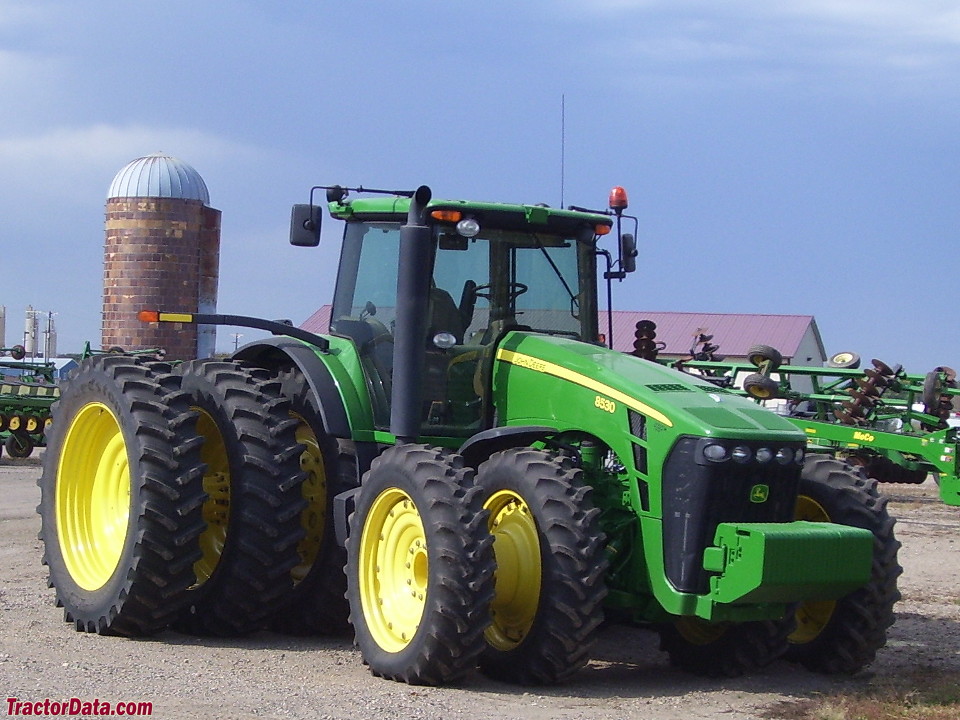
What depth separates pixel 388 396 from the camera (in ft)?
26.4

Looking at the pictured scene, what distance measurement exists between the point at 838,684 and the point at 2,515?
11071 mm

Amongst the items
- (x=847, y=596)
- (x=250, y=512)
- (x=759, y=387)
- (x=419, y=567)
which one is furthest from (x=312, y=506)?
(x=759, y=387)

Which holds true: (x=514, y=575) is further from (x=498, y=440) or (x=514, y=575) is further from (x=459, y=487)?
(x=498, y=440)

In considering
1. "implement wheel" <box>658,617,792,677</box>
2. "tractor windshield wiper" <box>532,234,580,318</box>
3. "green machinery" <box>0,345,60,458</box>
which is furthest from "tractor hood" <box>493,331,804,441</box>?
"green machinery" <box>0,345,60,458</box>

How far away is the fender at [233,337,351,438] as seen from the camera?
314 inches

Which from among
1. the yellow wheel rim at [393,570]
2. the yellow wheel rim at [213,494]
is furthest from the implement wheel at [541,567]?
the yellow wheel rim at [213,494]

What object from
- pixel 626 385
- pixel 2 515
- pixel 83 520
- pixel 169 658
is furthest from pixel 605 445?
pixel 2 515

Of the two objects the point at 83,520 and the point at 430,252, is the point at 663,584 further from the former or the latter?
the point at 83,520

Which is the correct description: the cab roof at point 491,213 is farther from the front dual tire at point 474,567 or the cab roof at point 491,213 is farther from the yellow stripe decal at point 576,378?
Answer: the front dual tire at point 474,567

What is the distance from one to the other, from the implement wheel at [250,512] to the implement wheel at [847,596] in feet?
9.55

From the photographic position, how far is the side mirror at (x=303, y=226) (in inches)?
321

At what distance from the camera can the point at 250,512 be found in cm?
780

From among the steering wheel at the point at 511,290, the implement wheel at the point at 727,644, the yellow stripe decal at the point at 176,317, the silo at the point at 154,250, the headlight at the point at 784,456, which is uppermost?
the silo at the point at 154,250

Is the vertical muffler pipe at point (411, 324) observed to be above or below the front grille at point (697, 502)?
above
